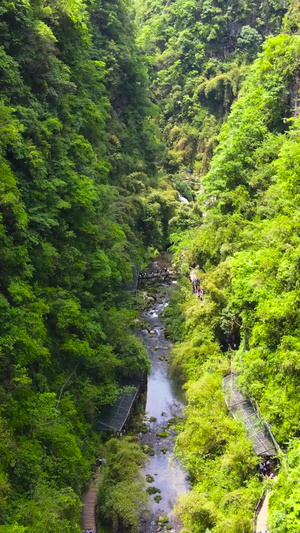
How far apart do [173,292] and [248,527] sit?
71.8 feet

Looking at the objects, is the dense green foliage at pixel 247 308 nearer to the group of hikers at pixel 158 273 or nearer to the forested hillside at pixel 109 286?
the forested hillside at pixel 109 286

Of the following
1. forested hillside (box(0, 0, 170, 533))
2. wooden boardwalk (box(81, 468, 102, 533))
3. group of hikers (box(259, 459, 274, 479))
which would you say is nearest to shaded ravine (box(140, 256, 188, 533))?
wooden boardwalk (box(81, 468, 102, 533))

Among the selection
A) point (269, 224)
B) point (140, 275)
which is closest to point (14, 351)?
point (269, 224)

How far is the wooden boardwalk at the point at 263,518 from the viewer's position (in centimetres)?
1689

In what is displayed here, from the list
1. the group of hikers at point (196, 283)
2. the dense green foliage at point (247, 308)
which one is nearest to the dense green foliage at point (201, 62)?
the dense green foliage at point (247, 308)

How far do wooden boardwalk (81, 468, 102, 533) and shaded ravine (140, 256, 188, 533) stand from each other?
213cm

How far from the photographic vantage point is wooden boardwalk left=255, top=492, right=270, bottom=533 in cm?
1689

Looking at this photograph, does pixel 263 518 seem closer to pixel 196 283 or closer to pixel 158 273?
pixel 196 283

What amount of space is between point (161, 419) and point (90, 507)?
767cm

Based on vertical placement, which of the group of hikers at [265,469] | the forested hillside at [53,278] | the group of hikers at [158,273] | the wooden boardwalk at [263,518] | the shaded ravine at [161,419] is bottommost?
the group of hikers at [158,273]

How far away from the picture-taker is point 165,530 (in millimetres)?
19938

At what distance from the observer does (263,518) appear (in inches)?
688

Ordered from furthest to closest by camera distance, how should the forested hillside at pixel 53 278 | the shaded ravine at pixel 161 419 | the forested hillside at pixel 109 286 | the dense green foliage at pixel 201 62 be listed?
the dense green foliage at pixel 201 62, the shaded ravine at pixel 161 419, the forested hillside at pixel 109 286, the forested hillside at pixel 53 278

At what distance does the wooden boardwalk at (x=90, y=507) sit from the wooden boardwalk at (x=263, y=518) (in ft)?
20.7
